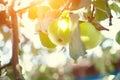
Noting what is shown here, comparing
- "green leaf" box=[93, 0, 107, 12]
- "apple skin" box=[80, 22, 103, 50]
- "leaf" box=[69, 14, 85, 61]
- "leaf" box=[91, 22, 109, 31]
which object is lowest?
"leaf" box=[69, 14, 85, 61]

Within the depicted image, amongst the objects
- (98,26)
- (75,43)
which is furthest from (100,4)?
(75,43)

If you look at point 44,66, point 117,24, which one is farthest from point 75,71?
point 117,24

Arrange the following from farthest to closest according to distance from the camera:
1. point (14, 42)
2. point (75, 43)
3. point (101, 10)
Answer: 1. point (101, 10)
2. point (14, 42)
3. point (75, 43)

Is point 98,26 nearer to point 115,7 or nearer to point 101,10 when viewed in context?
point 101,10

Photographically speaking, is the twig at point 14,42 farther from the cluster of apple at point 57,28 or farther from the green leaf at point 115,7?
the green leaf at point 115,7

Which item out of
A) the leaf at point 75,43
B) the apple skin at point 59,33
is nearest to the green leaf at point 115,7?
the apple skin at point 59,33

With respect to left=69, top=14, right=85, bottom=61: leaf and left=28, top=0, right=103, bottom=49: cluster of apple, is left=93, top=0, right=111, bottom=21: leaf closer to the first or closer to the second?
left=28, top=0, right=103, bottom=49: cluster of apple

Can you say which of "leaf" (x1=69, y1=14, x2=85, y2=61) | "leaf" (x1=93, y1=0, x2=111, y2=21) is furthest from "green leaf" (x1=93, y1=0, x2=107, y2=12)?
"leaf" (x1=69, y1=14, x2=85, y2=61)
